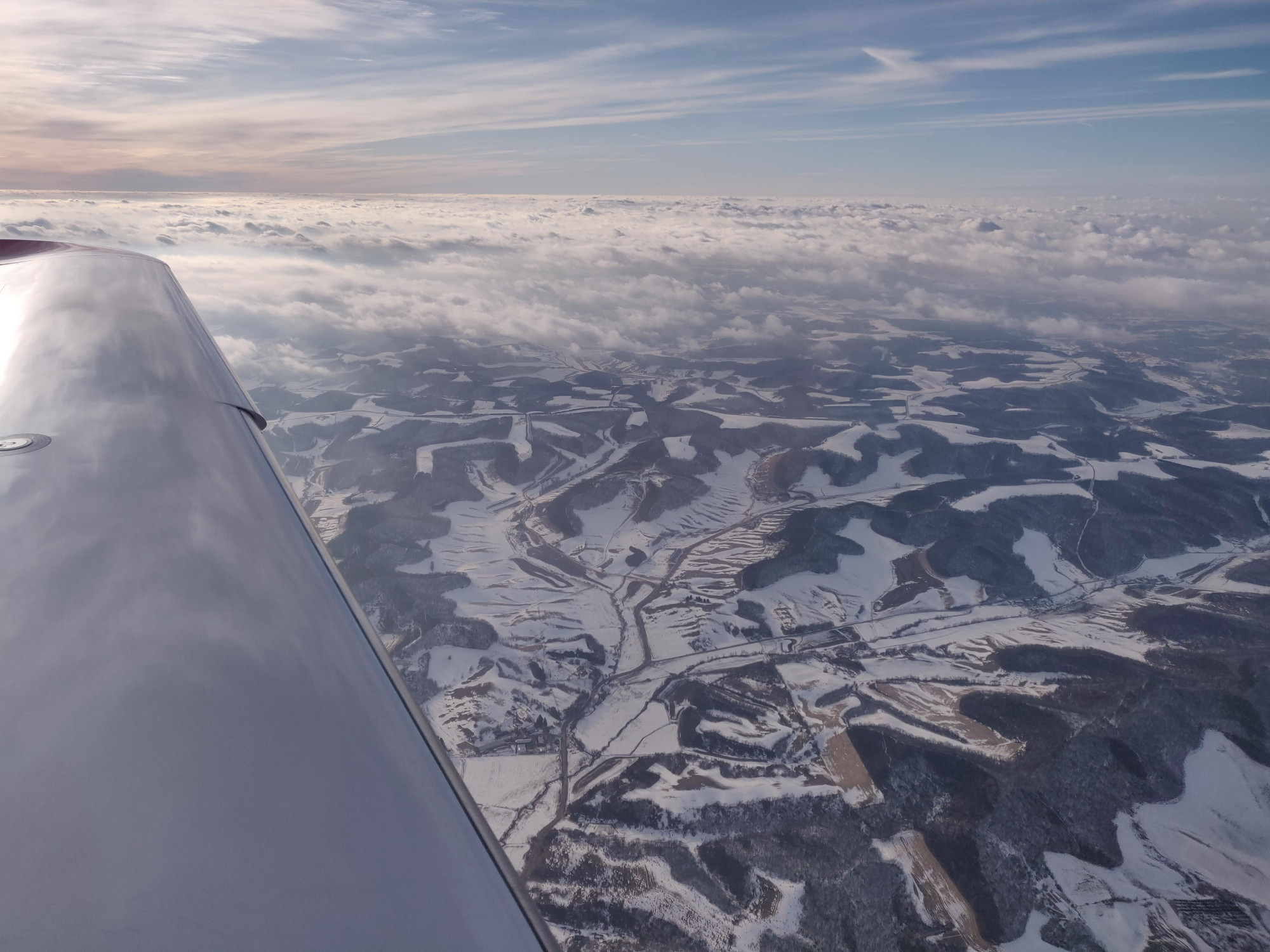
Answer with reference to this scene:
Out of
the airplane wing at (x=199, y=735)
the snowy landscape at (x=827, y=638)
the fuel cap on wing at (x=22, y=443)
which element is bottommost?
the snowy landscape at (x=827, y=638)

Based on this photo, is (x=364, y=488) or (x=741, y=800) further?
(x=364, y=488)

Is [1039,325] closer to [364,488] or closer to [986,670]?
[986,670]

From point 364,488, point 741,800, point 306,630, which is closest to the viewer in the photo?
point 306,630

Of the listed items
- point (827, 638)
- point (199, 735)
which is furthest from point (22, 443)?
point (827, 638)

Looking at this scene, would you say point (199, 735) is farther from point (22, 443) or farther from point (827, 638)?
point (827, 638)

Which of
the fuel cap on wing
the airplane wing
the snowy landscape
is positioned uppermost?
the fuel cap on wing

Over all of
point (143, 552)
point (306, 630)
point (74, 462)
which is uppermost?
point (74, 462)

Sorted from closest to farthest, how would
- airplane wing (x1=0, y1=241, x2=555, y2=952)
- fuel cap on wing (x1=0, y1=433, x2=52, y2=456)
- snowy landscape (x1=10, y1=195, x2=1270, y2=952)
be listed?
airplane wing (x1=0, y1=241, x2=555, y2=952) < fuel cap on wing (x1=0, y1=433, x2=52, y2=456) < snowy landscape (x1=10, y1=195, x2=1270, y2=952)

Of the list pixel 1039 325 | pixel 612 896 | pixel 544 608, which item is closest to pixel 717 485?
pixel 544 608
